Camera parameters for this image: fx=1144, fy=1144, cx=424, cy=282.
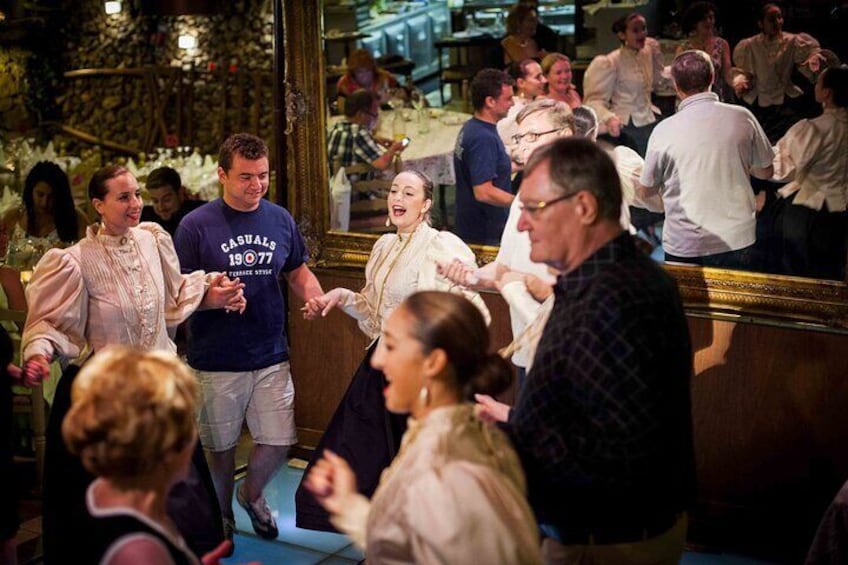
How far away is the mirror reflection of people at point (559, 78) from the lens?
5469 millimetres

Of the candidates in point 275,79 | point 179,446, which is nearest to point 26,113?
point 275,79

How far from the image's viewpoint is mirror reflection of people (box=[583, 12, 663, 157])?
5156 millimetres

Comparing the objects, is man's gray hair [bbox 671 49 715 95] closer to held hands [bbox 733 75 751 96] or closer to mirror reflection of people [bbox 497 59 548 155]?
held hands [bbox 733 75 751 96]

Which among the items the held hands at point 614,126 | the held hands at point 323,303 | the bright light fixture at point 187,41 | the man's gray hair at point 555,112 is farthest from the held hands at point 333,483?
the bright light fixture at point 187,41

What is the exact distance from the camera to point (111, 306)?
427cm

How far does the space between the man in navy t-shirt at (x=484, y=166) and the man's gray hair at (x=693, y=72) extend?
88cm

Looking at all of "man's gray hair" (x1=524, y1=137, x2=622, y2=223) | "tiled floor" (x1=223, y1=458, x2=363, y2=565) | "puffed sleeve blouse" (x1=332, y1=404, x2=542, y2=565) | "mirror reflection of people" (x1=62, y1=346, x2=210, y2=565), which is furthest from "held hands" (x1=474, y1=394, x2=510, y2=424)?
"tiled floor" (x1=223, y1=458, x2=363, y2=565)

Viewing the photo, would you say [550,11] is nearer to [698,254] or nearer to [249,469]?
[698,254]

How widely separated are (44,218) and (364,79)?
1.99m

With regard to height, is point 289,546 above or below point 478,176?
below

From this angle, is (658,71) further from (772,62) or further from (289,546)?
(289,546)

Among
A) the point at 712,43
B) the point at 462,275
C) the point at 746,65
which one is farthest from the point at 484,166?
the point at 462,275

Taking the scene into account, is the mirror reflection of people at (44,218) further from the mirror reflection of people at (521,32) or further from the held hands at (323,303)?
the mirror reflection of people at (521,32)

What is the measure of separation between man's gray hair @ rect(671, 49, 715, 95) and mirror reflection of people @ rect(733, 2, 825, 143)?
0.11 m
